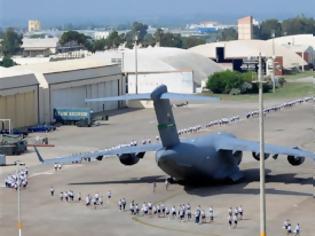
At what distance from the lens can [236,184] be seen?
7231cm

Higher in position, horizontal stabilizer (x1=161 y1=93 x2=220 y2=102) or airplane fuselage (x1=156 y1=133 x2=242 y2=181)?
horizontal stabilizer (x1=161 y1=93 x2=220 y2=102)

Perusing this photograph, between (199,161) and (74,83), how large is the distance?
66.3 metres

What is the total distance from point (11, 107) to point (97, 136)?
13.2 meters

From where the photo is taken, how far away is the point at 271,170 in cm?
7944

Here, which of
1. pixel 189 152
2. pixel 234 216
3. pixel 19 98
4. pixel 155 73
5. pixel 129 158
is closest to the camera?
pixel 234 216

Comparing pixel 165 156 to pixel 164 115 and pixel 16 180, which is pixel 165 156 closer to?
pixel 164 115

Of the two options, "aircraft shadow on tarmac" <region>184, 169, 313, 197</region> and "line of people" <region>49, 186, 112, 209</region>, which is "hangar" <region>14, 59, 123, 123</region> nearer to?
"aircraft shadow on tarmac" <region>184, 169, 313, 197</region>

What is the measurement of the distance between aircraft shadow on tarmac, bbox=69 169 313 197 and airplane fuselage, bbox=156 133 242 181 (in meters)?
0.68

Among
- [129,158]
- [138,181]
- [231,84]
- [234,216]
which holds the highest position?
[129,158]

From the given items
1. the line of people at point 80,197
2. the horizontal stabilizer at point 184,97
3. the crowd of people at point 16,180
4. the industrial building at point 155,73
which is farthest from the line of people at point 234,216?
the industrial building at point 155,73

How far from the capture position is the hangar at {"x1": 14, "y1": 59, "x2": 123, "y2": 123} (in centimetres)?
12550

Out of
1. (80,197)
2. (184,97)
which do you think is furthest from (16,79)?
(184,97)

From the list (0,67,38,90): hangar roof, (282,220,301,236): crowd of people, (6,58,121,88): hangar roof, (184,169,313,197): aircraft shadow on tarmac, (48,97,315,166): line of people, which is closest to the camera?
(282,220,301,236): crowd of people

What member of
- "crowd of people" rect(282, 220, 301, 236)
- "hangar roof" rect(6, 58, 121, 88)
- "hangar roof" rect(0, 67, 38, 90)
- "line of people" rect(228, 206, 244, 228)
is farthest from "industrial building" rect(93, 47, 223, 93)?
"crowd of people" rect(282, 220, 301, 236)
